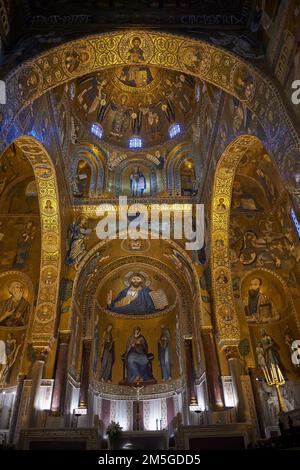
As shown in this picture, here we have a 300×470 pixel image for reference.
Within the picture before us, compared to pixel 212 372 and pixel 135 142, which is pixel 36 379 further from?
pixel 135 142

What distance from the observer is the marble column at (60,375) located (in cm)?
1208

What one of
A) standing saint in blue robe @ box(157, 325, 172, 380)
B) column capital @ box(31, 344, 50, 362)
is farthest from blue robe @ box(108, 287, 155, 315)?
column capital @ box(31, 344, 50, 362)

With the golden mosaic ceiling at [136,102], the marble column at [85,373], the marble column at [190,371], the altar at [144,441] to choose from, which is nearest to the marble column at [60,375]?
the marble column at [85,373]

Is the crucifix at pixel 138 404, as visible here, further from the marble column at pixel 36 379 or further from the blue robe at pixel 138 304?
the marble column at pixel 36 379

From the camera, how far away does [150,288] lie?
699 inches

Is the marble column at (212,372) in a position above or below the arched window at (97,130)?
below

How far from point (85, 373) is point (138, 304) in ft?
15.1

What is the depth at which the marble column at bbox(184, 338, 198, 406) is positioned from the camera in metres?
13.8

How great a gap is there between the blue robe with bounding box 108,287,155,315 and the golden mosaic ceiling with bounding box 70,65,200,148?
7.97 meters

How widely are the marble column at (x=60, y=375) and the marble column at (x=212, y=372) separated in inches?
221

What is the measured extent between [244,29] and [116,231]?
944cm

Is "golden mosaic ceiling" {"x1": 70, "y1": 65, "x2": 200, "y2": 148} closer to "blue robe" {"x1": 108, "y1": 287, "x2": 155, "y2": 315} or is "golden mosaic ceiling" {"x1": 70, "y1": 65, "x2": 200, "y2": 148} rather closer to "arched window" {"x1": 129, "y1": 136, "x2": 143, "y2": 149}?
"arched window" {"x1": 129, "y1": 136, "x2": 143, "y2": 149}

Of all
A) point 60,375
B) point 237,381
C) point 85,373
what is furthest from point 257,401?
point 60,375

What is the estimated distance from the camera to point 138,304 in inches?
696
